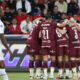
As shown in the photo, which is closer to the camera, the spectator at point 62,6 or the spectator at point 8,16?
the spectator at point 8,16

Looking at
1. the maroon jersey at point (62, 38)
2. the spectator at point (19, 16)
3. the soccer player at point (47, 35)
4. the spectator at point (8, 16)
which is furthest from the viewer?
the spectator at point (8, 16)

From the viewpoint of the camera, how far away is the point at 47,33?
1680 centimetres

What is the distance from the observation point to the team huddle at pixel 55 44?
55.1 ft

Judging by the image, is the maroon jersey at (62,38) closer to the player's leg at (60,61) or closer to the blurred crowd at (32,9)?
the player's leg at (60,61)

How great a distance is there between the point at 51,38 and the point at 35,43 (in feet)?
2.64

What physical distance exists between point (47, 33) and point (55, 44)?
2.68 feet

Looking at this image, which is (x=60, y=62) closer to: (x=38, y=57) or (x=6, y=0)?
(x=38, y=57)

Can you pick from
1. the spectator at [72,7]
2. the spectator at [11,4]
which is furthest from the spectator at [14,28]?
the spectator at [72,7]

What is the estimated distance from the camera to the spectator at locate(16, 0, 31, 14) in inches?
987

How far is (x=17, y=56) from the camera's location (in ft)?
70.5

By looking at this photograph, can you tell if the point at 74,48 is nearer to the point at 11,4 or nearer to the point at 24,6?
the point at 24,6

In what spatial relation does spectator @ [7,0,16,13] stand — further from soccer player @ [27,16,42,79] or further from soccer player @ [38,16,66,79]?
soccer player @ [38,16,66,79]

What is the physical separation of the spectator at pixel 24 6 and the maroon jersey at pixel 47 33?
830 cm

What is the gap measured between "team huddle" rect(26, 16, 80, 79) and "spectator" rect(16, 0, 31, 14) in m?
7.61
